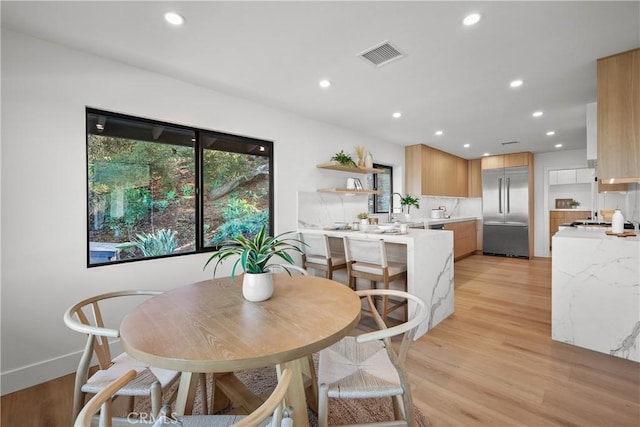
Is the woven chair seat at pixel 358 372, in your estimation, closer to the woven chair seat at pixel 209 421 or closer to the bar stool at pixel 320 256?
the woven chair seat at pixel 209 421

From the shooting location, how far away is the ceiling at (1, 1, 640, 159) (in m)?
1.70

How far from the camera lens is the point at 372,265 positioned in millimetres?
2674

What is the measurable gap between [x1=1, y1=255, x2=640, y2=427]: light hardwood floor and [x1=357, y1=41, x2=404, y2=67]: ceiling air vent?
2403mm

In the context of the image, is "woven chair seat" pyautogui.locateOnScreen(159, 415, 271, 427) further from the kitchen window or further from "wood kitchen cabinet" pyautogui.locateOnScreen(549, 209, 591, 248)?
"wood kitchen cabinet" pyautogui.locateOnScreen(549, 209, 591, 248)

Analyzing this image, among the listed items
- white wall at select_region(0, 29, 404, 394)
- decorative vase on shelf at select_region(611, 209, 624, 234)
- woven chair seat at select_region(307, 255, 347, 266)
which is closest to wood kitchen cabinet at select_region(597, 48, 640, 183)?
decorative vase on shelf at select_region(611, 209, 624, 234)

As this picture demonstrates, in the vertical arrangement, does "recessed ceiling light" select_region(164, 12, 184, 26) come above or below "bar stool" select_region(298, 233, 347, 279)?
above

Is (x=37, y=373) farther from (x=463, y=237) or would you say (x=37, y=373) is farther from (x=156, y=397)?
(x=463, y=237)

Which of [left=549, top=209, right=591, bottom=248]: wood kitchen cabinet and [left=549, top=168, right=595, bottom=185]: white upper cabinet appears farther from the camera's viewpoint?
[left=549, top=209, right=591, bottom=248]: wood kitchen cabinet

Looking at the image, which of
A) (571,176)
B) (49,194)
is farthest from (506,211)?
(49,194)

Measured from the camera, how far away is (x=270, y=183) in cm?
341

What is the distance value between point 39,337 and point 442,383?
9.24 feet

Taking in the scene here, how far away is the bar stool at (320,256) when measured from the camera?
117 inches

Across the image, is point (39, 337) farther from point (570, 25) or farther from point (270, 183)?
point (570, 25)

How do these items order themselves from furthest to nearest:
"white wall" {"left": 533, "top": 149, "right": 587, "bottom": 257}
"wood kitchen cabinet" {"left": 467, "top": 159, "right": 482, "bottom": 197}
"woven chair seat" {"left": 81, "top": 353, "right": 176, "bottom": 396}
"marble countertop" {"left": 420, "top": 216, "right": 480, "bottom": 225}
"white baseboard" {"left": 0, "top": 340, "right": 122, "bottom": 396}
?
"wood kitchen cabinet" {"left": 467, "top": 159, "right": 482, "bottom": 197} → "white wall" {"left": 533, "top": 149, "right": 587, "bottom": 257} → "marble countertop" {"left": 420, "top": 216, "right": 480, "bottom": 225} → "white baseboard" {"left": 0, "top": 340, "right": 122, "bottom": 396} → "woven chair seat" {"left": 81, "top": 353, "right": 176, "bottom": 396}
